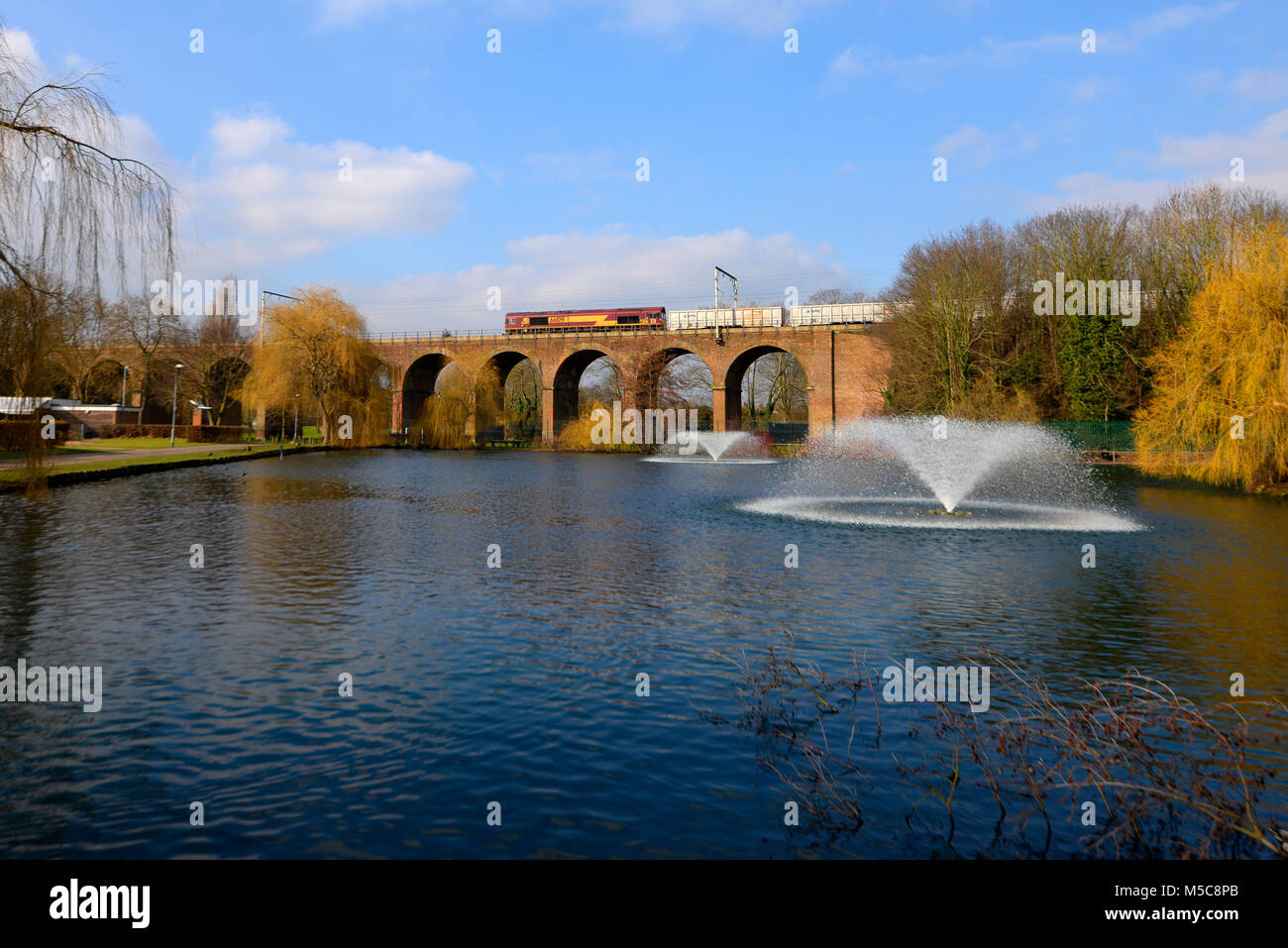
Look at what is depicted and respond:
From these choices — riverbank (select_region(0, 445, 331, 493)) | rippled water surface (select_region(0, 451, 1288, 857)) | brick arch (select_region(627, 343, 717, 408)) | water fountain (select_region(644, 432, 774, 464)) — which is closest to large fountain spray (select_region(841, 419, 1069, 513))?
water fountain (select_region(644, 432, 774, 464))

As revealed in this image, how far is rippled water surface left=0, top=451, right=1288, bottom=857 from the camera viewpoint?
17.4 ft

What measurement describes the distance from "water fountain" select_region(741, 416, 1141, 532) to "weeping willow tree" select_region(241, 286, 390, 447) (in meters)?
28.6

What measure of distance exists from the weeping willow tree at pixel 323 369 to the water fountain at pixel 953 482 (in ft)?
93.8

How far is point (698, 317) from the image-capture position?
220 feet

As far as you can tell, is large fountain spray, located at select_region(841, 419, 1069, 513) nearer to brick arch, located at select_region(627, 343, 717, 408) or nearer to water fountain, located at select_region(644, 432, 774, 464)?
water fountain, located at select_region(644, 432, 774, 464)

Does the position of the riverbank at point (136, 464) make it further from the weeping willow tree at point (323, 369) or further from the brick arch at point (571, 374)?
the brick arch at point (571, 374)

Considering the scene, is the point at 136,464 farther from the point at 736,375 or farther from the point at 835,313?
the point at 835,313

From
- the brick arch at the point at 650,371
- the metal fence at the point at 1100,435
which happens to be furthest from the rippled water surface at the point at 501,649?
the brick arch at the point at 650,371

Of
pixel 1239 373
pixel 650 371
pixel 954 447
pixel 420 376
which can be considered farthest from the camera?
pixel 420 376

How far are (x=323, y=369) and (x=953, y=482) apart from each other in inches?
1527

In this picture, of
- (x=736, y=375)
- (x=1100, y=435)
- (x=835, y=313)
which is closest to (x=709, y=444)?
(x=736, y=375)

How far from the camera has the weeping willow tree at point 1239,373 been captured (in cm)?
2717
